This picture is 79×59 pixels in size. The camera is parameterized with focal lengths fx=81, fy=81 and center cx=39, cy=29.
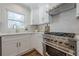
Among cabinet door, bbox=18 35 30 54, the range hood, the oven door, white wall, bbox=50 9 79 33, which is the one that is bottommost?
the oven door

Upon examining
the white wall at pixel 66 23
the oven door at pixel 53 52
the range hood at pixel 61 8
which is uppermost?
the range hood at pixel 61 8

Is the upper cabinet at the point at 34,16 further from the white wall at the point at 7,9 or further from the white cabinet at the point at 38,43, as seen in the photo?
the white cabinet at the point at 38,43

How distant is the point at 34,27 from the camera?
1.52 meters

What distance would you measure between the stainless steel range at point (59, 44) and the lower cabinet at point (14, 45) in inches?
14.2

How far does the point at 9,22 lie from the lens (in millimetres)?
1389

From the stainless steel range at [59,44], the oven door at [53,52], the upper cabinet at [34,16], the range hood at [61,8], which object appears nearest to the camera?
the stainless steel range at [59,44]

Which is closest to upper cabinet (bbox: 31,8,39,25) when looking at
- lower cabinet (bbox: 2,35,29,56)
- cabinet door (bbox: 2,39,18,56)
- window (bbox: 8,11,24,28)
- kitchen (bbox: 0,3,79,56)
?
kitchen (bbox: 0,3,79,56)

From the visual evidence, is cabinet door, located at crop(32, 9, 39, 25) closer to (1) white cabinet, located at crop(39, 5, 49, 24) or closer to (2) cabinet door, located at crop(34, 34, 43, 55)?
(1) white cabinet, located at crop(39, 5, 49, 24)

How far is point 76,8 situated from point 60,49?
2.21 feet

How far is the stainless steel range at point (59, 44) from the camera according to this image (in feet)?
3.37

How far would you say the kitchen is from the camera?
129 cm

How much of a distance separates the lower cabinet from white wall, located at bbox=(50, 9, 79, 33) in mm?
548

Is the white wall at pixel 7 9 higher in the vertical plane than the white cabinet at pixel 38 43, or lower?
higher

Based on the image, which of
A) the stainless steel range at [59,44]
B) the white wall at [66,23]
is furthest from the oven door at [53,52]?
the white wall at [66,23]
